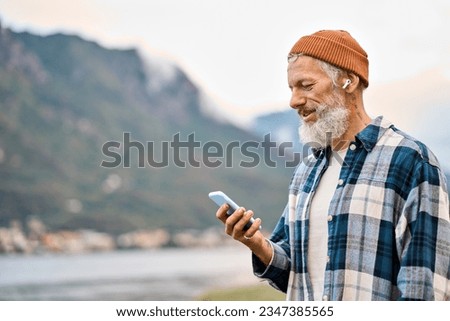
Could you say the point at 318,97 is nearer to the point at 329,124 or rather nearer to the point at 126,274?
the point at 329,124

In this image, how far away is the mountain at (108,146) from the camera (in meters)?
9.39

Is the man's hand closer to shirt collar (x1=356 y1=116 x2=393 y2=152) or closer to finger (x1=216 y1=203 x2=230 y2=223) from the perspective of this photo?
finger (x1=216 y1=203 x2=230 y2=223)

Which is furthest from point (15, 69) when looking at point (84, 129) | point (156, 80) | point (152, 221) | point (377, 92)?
point (377, 92)

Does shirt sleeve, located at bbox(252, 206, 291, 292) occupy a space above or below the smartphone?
below

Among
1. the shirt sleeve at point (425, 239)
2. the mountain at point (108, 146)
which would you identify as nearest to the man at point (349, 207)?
the shirt sleeve at point (425, 239)

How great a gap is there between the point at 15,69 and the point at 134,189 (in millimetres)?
2298

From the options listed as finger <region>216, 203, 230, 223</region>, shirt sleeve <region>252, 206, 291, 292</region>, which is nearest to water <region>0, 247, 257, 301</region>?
shirt sleeve <region>252, 206, 291, 292</region>

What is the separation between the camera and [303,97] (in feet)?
6.27

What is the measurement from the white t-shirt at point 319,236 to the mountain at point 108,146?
6991 mm

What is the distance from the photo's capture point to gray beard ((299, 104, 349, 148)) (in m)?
1.91

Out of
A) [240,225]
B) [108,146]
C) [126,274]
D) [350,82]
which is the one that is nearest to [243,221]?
[240,225]

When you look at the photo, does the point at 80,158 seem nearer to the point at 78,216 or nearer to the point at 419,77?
the point at 78,216

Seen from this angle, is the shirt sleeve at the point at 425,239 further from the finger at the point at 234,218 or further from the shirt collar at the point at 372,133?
the finger at the point at 234,218

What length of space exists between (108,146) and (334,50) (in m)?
7.41
